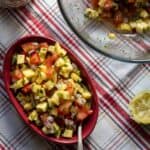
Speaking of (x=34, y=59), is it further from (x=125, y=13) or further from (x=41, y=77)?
(x=125, y=13)

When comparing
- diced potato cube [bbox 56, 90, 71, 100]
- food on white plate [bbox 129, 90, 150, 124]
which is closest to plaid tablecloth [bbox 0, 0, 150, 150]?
food on white plate [bbox 129, 90, 150, 124]

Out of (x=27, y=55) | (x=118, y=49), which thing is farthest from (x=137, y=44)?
(x=27, y=55)

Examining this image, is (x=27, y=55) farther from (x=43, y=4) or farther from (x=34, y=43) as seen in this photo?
(x=43, y=4)

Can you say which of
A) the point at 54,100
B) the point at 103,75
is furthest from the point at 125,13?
the point at 54,100

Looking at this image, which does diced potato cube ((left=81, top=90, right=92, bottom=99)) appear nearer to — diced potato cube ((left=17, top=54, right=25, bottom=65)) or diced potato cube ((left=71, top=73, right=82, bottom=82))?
diced potato cube ((left=71, top=73, right=82, bottom=82))

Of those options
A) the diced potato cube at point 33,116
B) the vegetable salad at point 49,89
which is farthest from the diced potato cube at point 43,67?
the diced potato cube at point 33,116

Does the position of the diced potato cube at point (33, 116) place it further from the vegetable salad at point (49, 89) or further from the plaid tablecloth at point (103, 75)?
the plaid tablecloth at point (103, 75)
